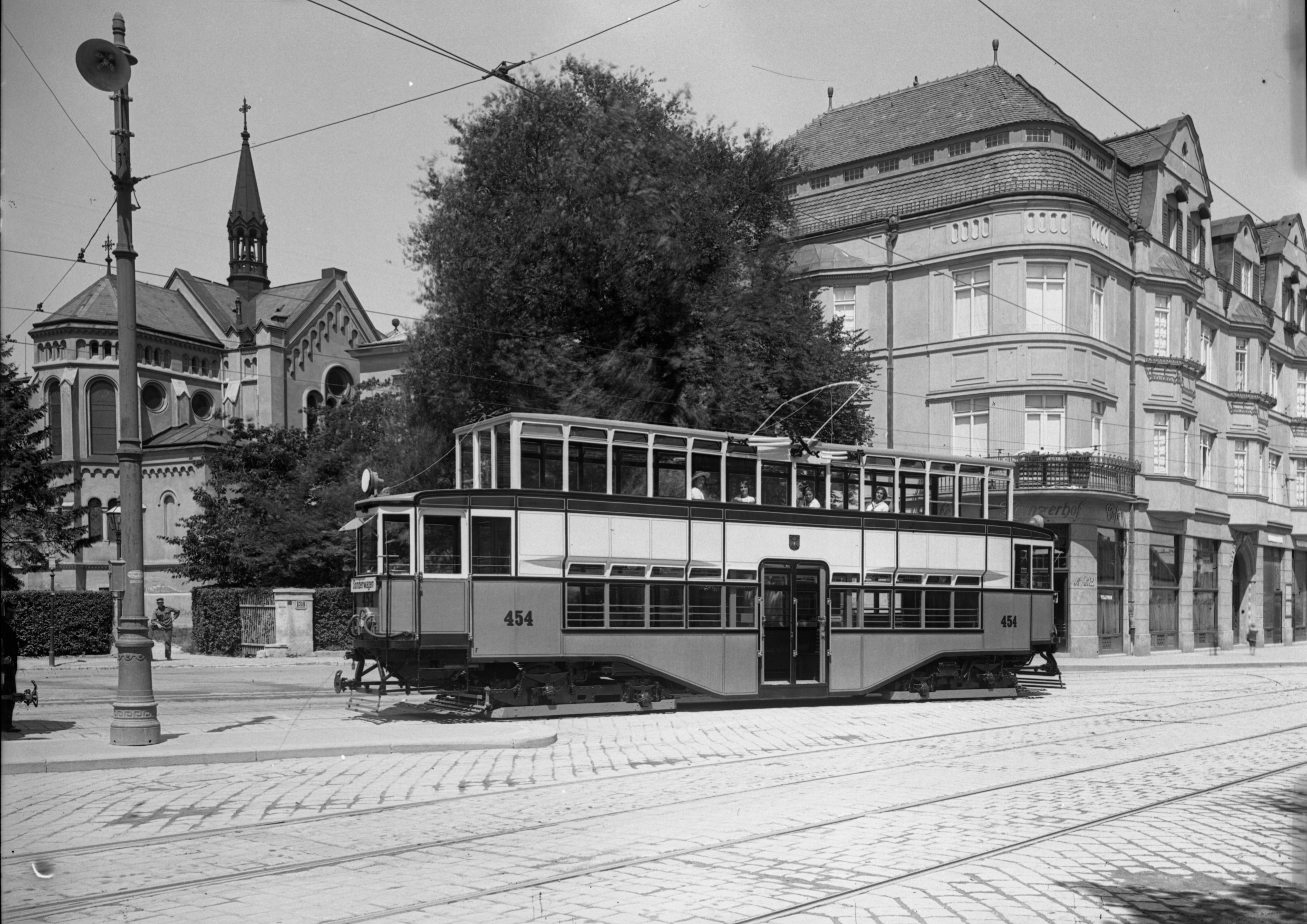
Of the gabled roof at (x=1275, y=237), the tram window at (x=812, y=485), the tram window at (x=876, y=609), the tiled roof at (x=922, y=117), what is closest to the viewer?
the tram window at (x=876, y=609)

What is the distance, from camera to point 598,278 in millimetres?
30531

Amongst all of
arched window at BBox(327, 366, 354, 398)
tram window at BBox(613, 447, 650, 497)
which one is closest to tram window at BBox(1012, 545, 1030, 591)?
tram window at BBox(613, 447, 650, 497)

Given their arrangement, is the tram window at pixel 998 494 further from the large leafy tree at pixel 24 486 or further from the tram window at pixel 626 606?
the large leafy tree at pixel 24 486

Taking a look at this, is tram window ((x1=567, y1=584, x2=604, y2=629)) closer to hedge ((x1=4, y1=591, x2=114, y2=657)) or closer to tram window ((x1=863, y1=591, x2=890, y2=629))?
tram window ((x1=863, y1=591, x2=890, y2=629))

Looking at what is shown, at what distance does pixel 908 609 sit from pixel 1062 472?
17.4 meters

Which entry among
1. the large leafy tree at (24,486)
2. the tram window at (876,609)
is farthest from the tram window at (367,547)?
the large leafy tree at (24,486)

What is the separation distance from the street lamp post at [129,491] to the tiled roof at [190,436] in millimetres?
51407

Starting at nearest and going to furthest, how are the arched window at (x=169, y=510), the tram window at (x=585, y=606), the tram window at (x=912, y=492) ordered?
the tram window at (x=585, y=606) → the tram window at (x=912, y=492) → the arched window at (x=169, y=510)

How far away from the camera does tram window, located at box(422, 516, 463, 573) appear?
1777 cm

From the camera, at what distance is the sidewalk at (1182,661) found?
35.8 metres

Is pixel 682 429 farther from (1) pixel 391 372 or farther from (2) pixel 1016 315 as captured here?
(1) pixel 391 372

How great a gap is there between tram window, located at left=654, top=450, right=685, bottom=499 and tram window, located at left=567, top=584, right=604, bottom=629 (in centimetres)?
→ 193

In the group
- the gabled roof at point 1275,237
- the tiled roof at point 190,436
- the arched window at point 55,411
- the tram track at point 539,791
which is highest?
the gabled roof at point 1275,237

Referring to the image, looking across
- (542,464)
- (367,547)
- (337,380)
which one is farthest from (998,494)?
(337,380)
